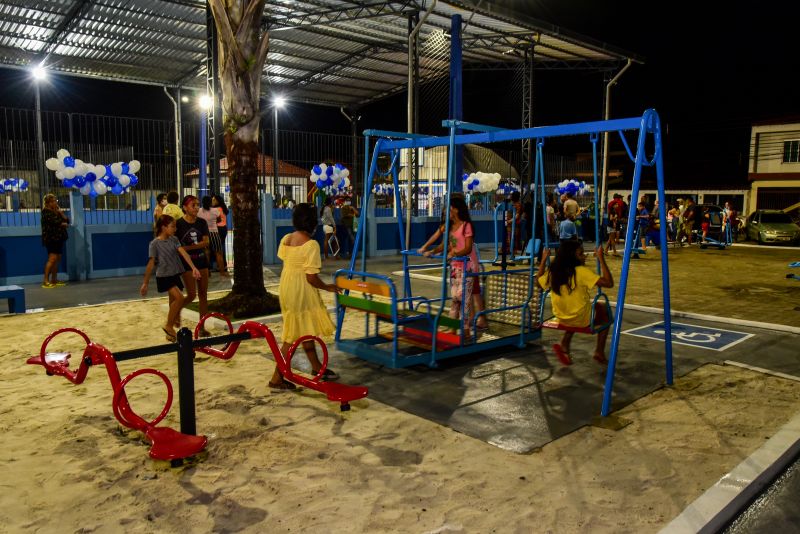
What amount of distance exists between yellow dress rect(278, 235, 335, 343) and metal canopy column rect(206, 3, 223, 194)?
24.0 feet

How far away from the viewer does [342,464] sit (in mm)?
4156

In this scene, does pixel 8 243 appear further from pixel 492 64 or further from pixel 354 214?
pixel 492 64

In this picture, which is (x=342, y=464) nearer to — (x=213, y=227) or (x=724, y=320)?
(x=724, y=320)

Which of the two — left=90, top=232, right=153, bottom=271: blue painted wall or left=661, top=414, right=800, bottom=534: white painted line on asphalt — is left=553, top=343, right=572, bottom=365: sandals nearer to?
left=661, top=414, right=800, bottom=534: white painted line on asphalt

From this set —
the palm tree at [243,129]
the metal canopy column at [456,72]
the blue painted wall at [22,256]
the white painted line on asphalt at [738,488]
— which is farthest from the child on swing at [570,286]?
the metal canopy column at [456,72]

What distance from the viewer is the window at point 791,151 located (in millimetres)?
33281

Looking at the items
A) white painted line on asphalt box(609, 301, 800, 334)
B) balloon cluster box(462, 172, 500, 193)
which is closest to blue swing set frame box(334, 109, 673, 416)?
white painted line on asphalt box(609, 301, 800, 334)

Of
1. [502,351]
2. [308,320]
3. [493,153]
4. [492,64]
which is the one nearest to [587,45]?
[492,64]

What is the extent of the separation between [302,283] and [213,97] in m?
7.62

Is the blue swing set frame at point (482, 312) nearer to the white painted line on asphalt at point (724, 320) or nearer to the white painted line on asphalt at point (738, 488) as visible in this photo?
the white painted line on asphalt at point (738, 488)

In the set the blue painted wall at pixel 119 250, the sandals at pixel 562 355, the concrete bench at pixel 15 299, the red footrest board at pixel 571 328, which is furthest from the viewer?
the blue painted wall at pixel 119 250

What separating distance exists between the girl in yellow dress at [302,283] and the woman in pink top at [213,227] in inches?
270

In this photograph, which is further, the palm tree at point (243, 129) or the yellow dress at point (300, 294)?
the palm tree at point (243, 129)

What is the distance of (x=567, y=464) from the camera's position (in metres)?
4.18
